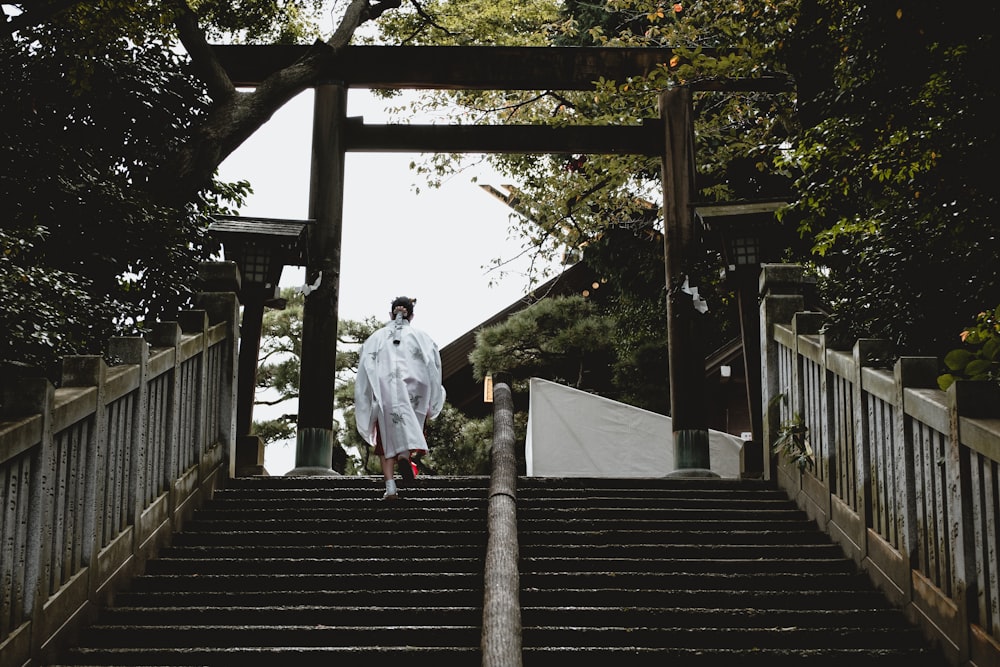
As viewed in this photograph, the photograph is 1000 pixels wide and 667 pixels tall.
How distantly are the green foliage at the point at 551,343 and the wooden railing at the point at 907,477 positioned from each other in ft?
27.5

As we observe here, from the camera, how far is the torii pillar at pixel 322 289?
34.9 feet

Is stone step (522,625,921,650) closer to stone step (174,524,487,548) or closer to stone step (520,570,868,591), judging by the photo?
stone step (520,570,868,591)

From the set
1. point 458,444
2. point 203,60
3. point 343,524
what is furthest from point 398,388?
point 458,444

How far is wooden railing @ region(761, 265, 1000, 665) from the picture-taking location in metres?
4.72

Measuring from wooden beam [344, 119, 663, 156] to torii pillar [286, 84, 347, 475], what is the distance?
472 mm

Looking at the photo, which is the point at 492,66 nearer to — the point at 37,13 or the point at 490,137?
the point at 490,137

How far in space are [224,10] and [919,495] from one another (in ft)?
34.3

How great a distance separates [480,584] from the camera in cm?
611

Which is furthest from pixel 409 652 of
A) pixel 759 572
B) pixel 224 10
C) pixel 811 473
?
pixel 224 10

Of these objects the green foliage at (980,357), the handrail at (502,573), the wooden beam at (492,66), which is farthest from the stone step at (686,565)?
the wooden beam at (492,66)

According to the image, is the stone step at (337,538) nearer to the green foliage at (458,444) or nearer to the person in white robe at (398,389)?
the person in white robe at (398,389)

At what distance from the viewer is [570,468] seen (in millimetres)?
13148

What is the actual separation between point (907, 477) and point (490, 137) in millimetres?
7772

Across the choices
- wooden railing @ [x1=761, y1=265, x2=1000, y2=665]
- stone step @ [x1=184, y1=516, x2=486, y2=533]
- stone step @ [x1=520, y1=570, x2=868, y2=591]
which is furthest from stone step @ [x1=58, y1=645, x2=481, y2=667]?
wooden railing @ [x1=761, y1=265, x2=1000, y2=665]
